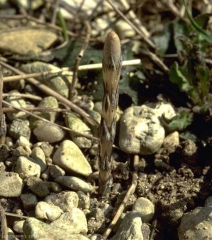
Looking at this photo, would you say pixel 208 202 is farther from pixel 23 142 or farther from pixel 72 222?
pixel 23 142

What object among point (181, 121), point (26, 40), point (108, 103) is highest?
point (108, 103)

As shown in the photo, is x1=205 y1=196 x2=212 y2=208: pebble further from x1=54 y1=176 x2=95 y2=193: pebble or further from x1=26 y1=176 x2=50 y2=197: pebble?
x1=26 y1=176 x2=50 y2=197: pebble

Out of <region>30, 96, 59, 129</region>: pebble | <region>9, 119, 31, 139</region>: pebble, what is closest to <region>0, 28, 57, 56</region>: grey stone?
<region>30, 96, 59, 129</region>: pebble

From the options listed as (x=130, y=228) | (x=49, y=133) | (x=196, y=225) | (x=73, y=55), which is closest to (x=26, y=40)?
(x=73, y=55)

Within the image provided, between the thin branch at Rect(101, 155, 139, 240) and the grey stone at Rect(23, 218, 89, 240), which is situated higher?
the grey stone at Rect(23, 218, 89, 240)

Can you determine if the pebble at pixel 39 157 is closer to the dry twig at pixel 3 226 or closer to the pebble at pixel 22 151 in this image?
the pebble at pixel 22 151

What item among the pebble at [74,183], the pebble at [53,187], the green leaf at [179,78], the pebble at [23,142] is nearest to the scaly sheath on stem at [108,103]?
the pebble at [74,183]

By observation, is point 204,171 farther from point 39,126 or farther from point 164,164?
point 39,126
